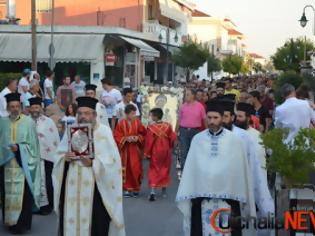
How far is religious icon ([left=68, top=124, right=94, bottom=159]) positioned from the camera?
7.98 m

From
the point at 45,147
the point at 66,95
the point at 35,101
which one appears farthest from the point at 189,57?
the point at 35,101

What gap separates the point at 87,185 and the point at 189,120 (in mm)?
7763

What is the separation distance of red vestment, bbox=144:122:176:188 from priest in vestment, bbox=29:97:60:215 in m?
2.31

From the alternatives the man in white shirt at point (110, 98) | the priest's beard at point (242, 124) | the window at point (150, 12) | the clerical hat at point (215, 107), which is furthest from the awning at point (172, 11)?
the clerical hat at point (215, 107)

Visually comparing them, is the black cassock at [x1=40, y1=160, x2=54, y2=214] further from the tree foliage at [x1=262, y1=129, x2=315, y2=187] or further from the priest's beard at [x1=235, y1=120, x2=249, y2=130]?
the tree foliage at [x1=262, y1=129, x2=315, y2=187]

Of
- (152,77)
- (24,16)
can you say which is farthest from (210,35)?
(24,16)

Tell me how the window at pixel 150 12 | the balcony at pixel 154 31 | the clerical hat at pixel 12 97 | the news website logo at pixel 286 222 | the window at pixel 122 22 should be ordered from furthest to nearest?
the window at pixel 150 12 → the balcony at pixel 154 31 → the window at pixel 122 22 → the clerical hat at pixel 12 97 → the news website logo at pixel 286 222

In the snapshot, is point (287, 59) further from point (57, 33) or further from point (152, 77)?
point (57, 33)

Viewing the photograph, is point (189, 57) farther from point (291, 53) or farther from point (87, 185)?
point (87, 185)

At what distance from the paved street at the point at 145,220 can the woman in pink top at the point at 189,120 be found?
7.24 feet

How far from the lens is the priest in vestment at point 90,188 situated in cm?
819

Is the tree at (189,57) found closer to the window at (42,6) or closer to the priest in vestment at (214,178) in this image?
the window at (42,6)

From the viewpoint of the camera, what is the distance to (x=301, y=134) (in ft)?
21.0

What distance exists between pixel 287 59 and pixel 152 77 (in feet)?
38.1
